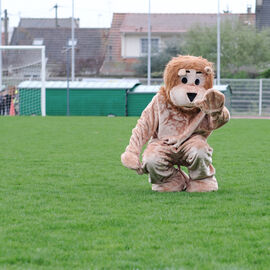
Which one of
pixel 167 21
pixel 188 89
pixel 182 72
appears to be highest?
pixel 167 21

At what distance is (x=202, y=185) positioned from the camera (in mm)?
7160

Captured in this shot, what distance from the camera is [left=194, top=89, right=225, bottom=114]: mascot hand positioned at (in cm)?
664

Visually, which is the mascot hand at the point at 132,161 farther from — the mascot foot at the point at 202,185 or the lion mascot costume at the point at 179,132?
the mascot foot at the point at 202,185

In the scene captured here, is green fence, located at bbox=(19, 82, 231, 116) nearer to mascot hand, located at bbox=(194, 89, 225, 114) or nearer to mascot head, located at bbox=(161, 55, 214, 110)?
mascot head, located at bbox=(161, 55, 214, 110)

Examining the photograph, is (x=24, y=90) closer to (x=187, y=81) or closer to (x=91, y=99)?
(x=91, y=99)

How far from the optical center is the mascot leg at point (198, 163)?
6.98 metres

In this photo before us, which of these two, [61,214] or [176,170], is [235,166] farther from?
[61,214]

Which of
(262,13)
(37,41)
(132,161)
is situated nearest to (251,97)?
(262,13)

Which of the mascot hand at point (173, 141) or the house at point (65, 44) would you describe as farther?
the house at point (65, 44)

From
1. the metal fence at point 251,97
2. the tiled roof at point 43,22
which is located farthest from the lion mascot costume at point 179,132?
the tiled roof at point 43,22

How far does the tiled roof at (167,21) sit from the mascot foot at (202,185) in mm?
44311

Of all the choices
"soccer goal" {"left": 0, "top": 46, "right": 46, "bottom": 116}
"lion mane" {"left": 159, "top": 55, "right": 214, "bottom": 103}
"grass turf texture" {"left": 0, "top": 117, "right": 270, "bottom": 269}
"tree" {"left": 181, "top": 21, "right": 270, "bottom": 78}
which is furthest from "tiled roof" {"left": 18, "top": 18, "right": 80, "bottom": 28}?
"lion mane" {"left": 159, "top": 55, "right": 214, "bottom": 103}

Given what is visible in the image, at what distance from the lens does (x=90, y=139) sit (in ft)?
50.2

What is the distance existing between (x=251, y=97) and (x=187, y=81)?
28781 millimetres
